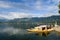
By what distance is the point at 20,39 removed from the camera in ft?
144

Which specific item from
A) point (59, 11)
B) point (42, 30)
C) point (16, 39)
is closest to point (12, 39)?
point (16, 39)

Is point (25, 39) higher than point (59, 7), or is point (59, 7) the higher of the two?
point (59, 7)

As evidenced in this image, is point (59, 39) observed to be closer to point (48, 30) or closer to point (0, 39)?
point (0, 39)

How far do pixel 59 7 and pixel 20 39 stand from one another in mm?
27721

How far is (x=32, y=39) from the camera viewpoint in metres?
44.2

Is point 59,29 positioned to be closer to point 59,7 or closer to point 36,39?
point 59,7

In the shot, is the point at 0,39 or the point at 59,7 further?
the point at 59,7

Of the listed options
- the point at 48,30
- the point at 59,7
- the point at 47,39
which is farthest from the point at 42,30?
the point at 47,39

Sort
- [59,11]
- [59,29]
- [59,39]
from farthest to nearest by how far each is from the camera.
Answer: [59,11] < [59,29] < [59,39]

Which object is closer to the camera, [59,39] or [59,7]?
[59,39]

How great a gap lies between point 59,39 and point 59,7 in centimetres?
2546

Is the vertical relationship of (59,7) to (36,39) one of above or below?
above

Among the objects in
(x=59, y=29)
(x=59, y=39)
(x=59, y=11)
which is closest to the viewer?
(x=59, y=39)

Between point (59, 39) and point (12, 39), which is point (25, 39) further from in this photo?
point (59, 39)
